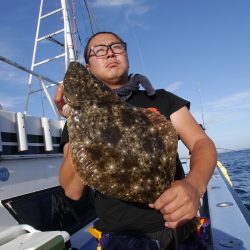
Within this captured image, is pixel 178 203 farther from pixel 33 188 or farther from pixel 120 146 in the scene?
pixel 33 188

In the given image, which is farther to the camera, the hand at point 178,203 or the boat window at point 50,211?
the boat window at point 50,211

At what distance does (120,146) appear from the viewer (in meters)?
2.10

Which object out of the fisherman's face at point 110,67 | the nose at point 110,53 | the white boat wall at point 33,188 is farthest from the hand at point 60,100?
the white boat wall at point 33,188

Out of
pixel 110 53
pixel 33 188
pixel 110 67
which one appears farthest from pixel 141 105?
pixel 33 188

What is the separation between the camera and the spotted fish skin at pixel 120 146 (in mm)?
2016

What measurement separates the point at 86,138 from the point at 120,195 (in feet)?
1.50

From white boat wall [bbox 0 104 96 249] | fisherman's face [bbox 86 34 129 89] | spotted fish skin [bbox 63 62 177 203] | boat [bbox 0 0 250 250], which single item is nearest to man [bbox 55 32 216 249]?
fisherman's face [bbox 86 34 129 89]

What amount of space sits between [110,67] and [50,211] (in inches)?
117

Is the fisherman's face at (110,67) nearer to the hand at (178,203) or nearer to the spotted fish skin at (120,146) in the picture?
the spotted fish skin at (120,146)

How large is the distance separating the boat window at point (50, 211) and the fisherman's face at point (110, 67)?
72.0 inches

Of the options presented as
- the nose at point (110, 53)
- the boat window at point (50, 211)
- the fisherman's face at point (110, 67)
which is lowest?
the boat window at point (50, 211)

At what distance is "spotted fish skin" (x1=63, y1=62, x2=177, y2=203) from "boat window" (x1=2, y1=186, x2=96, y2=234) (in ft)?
6.52

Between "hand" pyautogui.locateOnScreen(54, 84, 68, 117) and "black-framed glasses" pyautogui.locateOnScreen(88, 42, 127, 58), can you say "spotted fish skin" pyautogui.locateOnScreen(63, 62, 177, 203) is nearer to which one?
"hand" pyautogui.locateOnScreen(54, 84, 68, 117)

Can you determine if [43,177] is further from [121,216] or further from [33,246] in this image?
[121,216]
